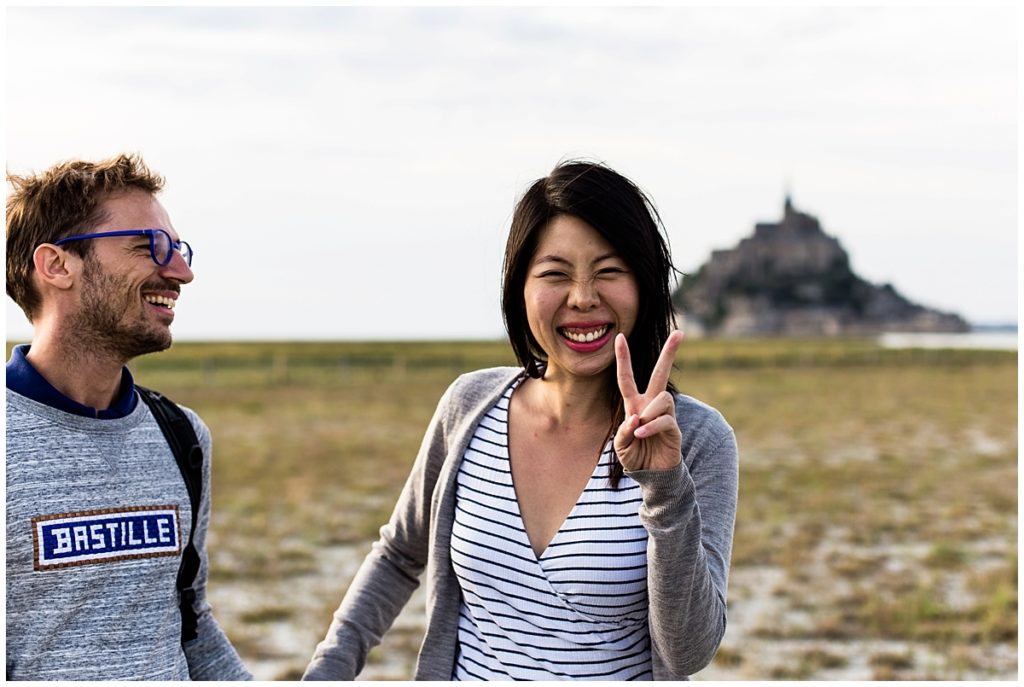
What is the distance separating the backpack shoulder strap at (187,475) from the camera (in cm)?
261

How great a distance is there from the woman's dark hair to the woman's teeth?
9 centimetres

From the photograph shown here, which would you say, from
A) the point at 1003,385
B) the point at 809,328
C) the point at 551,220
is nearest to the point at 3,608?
the point at 551,220

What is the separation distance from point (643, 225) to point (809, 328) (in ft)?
507

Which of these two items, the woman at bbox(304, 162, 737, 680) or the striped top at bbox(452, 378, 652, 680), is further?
the striped top at bbox(452, 378, 652, 680)

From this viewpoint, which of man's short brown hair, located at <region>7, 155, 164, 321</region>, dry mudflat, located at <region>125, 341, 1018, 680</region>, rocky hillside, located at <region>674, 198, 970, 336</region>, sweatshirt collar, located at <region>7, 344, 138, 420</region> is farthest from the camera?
rocky hillside, located at <region>674, 198, 970, 336</region>

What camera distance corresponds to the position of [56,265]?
97.7 inches

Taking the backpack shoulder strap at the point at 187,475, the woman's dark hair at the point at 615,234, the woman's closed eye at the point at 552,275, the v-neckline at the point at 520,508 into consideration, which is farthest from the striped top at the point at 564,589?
the backpack shoulder strap at the point at 187,475

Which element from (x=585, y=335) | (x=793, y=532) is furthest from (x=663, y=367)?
(x=793, y=532)

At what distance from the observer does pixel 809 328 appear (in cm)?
15025

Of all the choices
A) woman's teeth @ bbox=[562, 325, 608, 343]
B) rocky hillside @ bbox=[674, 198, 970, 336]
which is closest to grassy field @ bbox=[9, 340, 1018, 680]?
woman's teeth @ bbox=[562, 325, 608, 343]

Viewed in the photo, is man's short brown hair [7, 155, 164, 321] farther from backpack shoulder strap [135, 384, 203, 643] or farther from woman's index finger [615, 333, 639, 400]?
woman's index finger [615, 333, 639, 400]

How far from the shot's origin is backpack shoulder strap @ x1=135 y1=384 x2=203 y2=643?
2.61 metres

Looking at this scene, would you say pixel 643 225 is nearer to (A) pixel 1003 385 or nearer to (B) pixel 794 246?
(A) pixel 1003 385

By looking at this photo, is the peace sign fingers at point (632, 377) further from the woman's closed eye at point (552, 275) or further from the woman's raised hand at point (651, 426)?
the woman's closed eye at point (552, 275)
